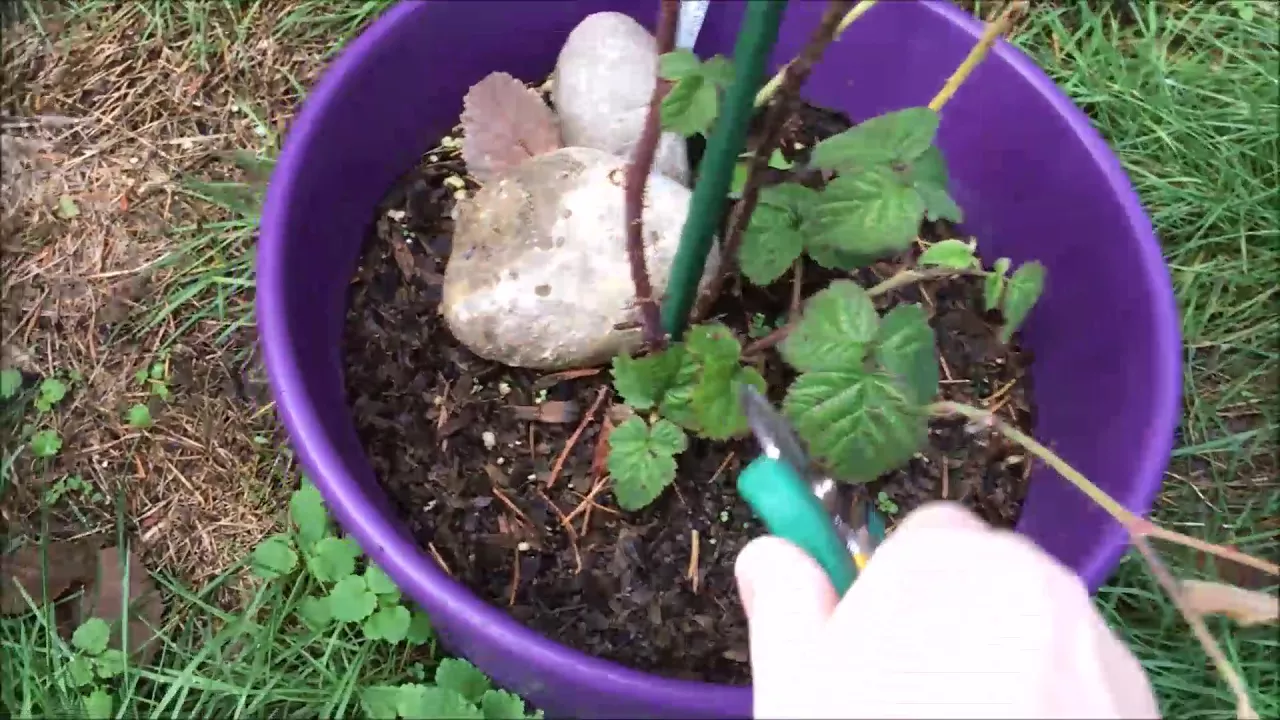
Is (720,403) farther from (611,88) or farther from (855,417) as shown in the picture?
(611,88)

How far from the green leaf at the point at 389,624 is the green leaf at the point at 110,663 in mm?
254

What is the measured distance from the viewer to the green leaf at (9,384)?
1.18 metres

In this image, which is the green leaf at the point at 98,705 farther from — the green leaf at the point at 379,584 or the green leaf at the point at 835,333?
the green leaf at the point at 835,333

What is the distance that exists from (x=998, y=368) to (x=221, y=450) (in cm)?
87

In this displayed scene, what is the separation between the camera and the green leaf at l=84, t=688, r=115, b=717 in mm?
1029

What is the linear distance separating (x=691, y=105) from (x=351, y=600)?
24.5 inches

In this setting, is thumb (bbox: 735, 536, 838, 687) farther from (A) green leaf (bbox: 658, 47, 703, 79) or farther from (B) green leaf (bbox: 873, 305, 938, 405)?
(A) green leaf (bbox: 658, 47, 703, 79)

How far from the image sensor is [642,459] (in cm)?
95

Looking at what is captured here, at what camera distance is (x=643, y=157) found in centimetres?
81

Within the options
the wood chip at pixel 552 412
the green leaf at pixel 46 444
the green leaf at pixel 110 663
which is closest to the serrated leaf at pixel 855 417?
the wood chip at pixel 552 412

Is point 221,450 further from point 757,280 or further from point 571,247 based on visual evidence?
point 757,280

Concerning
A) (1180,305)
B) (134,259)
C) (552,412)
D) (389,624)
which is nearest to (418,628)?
(389,624)

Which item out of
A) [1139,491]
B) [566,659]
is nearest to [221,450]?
[566,659]

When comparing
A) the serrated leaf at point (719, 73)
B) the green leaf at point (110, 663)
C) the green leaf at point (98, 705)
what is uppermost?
the serrated leaf at point (719, 73)
